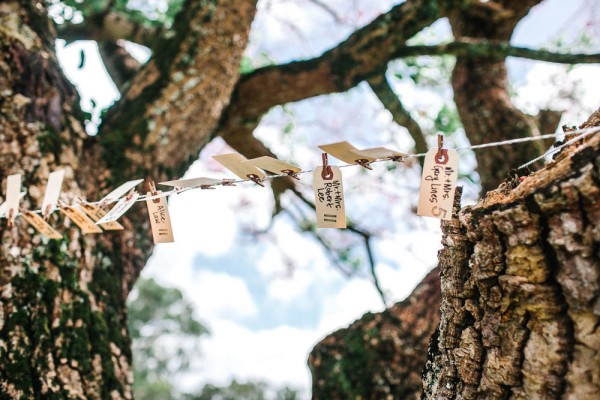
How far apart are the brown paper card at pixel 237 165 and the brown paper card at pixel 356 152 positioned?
20cm

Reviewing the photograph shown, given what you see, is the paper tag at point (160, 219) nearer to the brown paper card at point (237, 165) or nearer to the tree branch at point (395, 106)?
the brown paper card at point (237, 165)

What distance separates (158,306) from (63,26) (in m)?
6.95

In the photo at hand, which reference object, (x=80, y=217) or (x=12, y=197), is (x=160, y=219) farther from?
(x=12, y=197)

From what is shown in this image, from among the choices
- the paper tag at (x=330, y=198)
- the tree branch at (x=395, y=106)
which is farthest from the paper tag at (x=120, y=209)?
the tree branch at (x=395, y=106)

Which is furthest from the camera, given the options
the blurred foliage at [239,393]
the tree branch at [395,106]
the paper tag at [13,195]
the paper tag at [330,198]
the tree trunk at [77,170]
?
the blurred foliage at [239,393]

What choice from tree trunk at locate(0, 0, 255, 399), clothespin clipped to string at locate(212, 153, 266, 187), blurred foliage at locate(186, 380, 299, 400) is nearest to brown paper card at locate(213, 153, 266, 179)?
clothespin clipped to string at locate(212, 153, 266, 187)

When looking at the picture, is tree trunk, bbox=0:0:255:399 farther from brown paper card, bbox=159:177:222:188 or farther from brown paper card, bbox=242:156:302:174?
brown paper card, bbox=242:156:302:174

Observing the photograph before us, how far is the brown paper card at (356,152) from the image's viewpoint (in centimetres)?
107

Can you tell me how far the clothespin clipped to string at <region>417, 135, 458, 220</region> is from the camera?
1012mm

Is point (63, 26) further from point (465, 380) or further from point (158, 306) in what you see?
point (158, 306)

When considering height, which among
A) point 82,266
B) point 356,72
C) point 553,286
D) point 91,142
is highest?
point 356,72

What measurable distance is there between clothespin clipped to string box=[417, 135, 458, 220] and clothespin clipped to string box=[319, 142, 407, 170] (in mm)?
65

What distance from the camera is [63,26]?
9.93 ft

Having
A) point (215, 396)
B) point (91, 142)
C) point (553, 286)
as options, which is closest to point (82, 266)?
point (91, 142)
